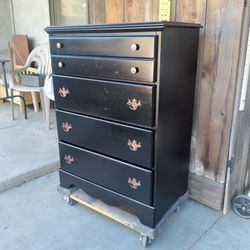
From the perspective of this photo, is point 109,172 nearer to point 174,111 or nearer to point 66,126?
point 66,126

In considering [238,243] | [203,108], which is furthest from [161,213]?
[203,108]

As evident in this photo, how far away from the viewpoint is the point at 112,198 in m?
1.53

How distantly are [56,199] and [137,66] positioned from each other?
112cm

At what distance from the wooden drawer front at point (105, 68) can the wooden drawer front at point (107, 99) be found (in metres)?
0.04

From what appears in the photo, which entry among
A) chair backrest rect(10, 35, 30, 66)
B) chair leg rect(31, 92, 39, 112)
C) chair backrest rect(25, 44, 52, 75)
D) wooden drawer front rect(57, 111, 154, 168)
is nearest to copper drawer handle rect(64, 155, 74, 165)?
wooden drawer front rect(57, 111, 154, 168)

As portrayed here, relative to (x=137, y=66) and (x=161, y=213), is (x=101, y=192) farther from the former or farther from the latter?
(x=137, y=66)

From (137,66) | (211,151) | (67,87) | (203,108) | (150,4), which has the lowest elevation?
(211,151)

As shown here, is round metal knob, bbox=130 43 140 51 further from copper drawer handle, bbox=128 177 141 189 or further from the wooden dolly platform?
the wooden dolly platform

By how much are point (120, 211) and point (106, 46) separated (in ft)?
3.02

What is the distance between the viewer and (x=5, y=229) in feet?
5.13

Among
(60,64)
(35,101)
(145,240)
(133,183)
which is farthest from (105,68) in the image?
(35,101)

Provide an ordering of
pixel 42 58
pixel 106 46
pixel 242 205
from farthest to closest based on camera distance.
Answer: pixel 42 58 < pixel 242 205 < pixel 106 46

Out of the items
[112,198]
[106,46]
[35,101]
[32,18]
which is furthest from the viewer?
[32,18]

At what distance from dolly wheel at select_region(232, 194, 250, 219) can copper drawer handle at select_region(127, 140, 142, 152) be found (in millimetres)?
786
